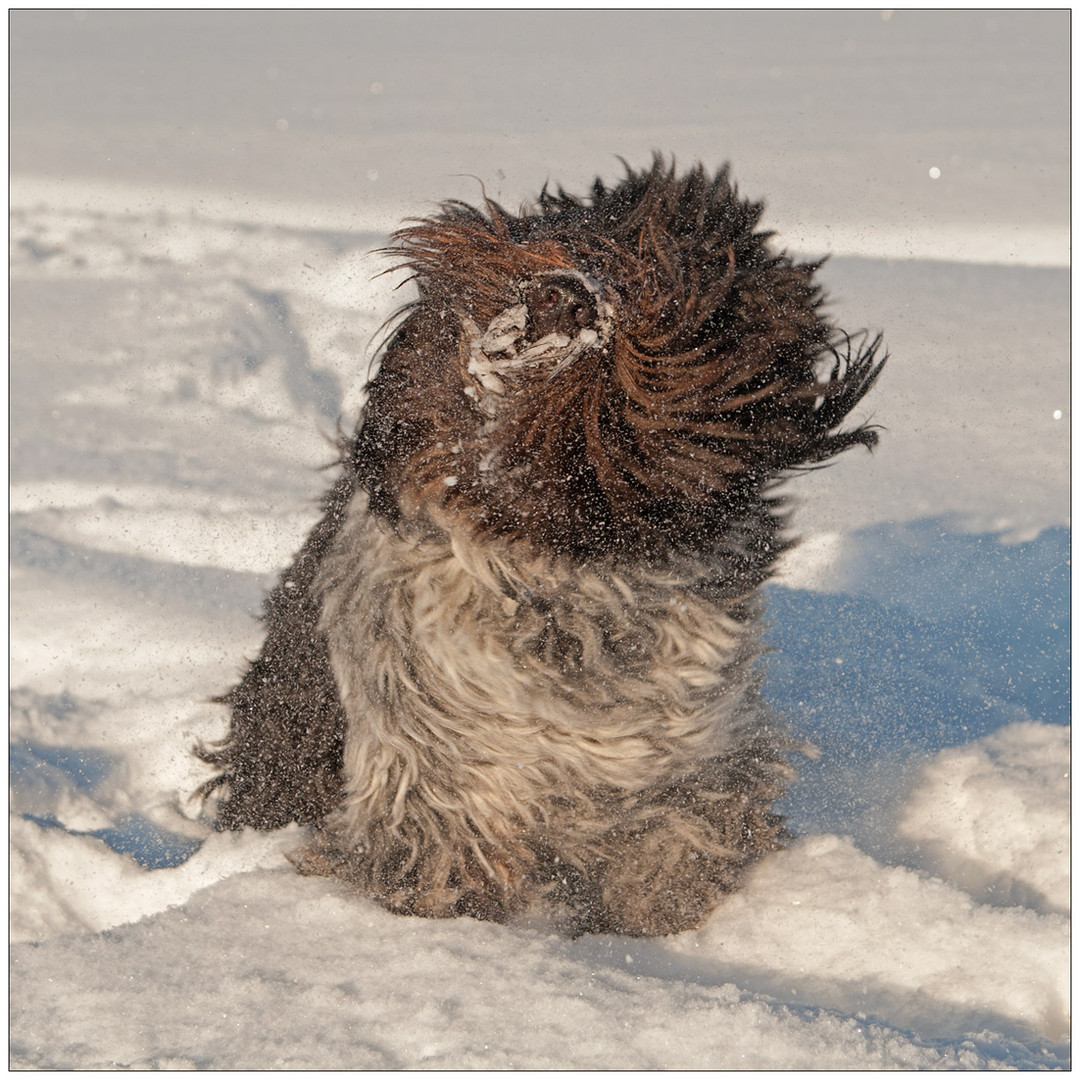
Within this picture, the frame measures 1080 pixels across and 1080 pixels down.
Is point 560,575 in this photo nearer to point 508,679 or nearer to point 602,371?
point 508,679

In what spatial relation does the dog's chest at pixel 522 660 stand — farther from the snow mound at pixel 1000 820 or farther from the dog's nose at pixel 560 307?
the snow mound at pixel 1000 820

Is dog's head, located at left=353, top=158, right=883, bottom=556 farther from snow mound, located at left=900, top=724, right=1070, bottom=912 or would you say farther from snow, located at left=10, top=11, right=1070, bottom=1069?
snow mound, located at left=900, top=724, right=1070, bottom=912

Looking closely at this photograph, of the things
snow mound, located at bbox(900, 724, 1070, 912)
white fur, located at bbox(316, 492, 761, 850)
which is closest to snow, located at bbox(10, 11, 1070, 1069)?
snow mound, located at bbox(900, 724, 1070, 912)

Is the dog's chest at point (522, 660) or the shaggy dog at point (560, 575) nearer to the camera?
the shaggy dog at point (560, 575)

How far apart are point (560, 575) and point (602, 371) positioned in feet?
1.69

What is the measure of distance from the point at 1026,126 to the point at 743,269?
17.0ft

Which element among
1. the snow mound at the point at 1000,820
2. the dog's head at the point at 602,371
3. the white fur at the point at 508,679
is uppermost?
the dog's head at the point at 602,371

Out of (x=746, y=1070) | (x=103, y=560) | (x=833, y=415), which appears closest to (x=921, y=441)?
(x=833, y=415)

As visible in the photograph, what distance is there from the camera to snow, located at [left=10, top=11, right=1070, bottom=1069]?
2.33 metres

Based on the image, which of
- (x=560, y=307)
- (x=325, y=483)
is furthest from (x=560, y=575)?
(x=325, y=483)

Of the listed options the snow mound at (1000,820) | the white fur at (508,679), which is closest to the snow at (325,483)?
the snow mound at (1000,820)

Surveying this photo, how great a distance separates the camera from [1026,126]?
616 cm

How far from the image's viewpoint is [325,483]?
3531 mm

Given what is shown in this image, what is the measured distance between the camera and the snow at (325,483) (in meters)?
2.33
